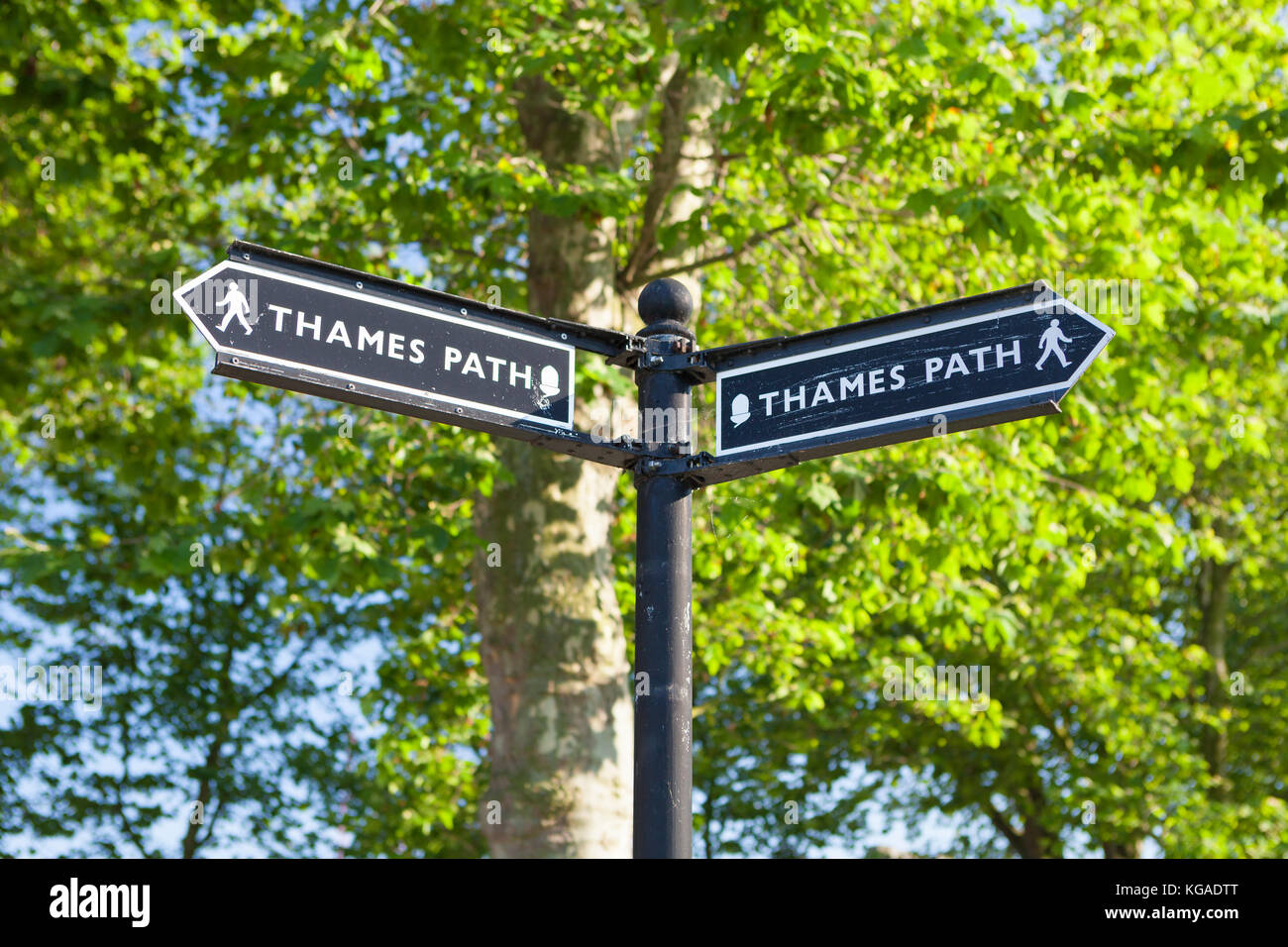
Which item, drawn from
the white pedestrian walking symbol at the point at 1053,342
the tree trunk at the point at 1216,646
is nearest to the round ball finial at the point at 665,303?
the white pedestrian walking symbol at the point at 1053,342

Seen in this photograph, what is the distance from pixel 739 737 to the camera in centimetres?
1659

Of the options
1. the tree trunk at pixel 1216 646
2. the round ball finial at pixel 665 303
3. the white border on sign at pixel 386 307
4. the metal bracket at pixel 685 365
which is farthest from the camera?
the tree trunk at pixel 1216 646

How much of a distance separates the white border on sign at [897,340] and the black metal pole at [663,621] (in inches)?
5.0

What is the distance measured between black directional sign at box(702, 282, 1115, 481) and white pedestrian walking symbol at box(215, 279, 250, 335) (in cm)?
106

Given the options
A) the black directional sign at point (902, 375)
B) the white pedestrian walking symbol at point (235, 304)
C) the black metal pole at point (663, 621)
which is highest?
the white pedestrian walking symbol at point (235, 304)

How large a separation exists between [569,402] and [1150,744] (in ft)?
40.4

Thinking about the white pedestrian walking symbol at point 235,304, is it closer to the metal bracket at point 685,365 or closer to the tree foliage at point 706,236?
the metal bracket at point 685,365

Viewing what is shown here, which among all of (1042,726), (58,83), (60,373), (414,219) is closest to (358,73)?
(414,219)

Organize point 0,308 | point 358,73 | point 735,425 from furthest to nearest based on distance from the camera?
point 0,308, point 358,73, point 735,425

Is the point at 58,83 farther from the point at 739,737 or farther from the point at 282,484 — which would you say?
the point at 739,737

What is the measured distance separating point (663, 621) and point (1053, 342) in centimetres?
106

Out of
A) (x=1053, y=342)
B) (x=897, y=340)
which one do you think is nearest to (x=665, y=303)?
(x=897, y=340)

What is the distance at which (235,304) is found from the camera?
2.85 metres

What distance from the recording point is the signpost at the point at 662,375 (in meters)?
2.84
